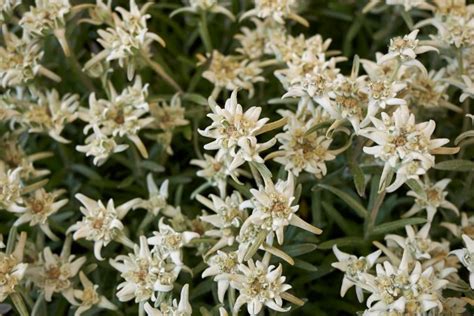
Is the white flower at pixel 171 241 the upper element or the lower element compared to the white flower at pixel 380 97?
lower

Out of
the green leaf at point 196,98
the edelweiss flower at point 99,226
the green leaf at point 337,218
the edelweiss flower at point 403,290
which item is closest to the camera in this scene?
the edelweiss flower at point 403,290

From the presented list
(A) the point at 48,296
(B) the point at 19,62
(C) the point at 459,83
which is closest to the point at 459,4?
(C) the point at 459,83

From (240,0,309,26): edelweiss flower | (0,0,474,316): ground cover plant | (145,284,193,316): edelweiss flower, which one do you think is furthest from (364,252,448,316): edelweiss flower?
(240,0,309,26): edelweiss flower

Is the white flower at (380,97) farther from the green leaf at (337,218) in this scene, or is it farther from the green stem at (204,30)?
the green stem at (204,30)

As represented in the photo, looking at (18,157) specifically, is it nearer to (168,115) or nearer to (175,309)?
(168,115)

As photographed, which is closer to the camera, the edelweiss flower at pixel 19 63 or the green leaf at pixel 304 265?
the green leaf at pixel 304 265

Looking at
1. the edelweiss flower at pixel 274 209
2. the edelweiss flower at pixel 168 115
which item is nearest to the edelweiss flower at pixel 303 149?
the edelweiss flower at pixel 274 209

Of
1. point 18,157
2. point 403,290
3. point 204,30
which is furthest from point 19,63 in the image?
point 403,290

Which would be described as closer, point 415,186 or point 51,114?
point 415,186

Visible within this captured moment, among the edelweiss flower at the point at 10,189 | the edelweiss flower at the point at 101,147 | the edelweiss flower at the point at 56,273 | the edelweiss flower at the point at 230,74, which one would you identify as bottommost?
the edelweiss flower at the point at 56,273
